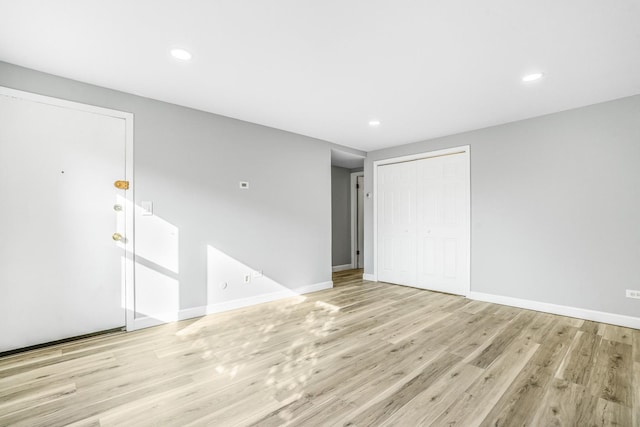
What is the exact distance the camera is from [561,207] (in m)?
3.76

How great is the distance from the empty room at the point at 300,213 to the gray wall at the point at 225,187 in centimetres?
3

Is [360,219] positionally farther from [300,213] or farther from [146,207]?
[146,207]

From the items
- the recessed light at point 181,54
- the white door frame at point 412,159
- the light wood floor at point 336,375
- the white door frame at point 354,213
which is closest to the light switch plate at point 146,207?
the light wood floor at point 336,375

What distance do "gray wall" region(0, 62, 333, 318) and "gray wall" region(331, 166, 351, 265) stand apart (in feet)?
5.77

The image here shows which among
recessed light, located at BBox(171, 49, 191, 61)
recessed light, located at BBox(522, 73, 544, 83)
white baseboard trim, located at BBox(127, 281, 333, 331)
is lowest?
white baseboard trim, located at BBox(127, 281, 333, 331)

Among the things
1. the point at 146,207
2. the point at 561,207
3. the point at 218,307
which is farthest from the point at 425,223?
the point at 146,207

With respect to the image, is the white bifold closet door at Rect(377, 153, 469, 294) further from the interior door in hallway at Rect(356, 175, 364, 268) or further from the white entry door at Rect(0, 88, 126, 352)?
the white entry door at Rect(0, 88, 126, 352)

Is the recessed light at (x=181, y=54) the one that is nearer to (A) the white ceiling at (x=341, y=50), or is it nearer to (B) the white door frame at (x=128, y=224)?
(A) the white ceiling at (x=341, y=50)

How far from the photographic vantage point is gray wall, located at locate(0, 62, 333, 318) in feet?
10.9

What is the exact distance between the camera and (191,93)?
3266mm

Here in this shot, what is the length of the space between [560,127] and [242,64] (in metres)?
4.05

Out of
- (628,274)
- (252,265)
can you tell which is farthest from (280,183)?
(628,274)

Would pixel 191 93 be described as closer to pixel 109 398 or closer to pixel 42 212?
pixel 42 212

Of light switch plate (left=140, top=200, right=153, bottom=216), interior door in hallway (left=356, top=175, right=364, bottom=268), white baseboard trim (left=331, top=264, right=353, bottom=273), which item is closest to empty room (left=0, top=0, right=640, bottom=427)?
light switch plate (left=140, top=200, right=153, bottom=216)
